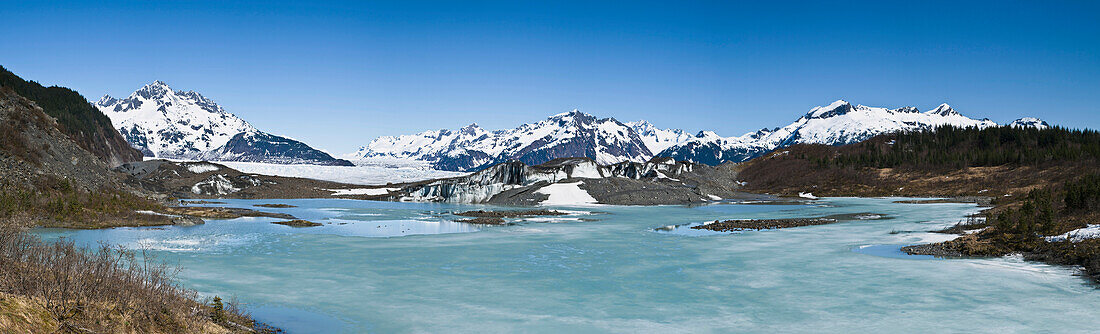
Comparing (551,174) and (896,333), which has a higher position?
(551,174)

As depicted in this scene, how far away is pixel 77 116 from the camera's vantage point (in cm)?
16912

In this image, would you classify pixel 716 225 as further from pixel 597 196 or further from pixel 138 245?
pixel 597 196

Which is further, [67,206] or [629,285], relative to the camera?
[67,206]

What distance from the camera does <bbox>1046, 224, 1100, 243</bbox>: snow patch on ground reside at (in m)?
24.0

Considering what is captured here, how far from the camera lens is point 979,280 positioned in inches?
823

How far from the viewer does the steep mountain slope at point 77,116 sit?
469 feet

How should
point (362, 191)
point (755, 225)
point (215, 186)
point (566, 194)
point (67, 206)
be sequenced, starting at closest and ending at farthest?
point (67, 206) < point (755, 225) < point (566, 194) < point (215, 186) < point (362, 191)

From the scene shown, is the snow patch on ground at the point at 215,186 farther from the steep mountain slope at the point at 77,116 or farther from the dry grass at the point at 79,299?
the dry grass at the point at 79,299

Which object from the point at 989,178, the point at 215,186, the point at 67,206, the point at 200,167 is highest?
the point at 200,167

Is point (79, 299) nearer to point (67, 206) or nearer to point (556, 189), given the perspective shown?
point (67, 206)

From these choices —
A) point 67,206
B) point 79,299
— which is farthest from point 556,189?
point 79,299

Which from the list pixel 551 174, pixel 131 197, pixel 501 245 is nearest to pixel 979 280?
pixel 501 245

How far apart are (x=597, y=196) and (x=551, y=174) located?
27.2 m

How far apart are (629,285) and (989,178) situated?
4619 inches
